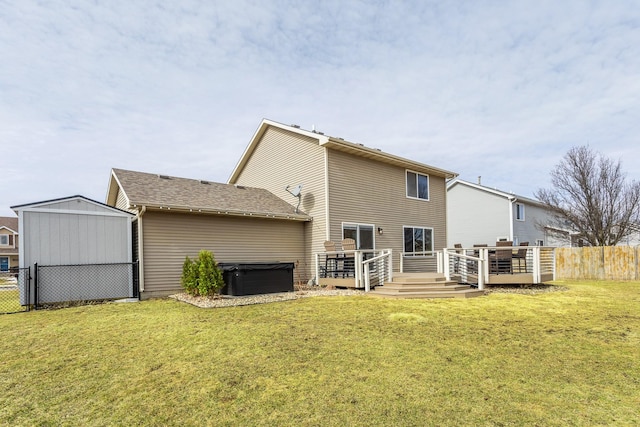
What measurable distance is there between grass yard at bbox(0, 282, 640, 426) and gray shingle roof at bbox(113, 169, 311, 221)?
4032 millimetres

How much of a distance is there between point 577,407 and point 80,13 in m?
12.4

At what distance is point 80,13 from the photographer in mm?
9148

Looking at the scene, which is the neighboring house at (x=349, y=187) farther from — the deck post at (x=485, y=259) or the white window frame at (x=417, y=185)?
the deck post at (x=485, y=259)

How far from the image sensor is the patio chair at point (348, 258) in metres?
11.4

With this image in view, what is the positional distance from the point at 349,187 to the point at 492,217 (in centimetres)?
1580

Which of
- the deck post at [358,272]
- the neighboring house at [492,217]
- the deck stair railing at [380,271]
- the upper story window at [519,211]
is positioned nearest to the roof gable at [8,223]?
the deck post at [358,272]

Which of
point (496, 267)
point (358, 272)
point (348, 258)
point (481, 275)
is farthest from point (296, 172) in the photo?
point (496, 267)

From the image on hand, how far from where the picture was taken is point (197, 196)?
1178 centimetres

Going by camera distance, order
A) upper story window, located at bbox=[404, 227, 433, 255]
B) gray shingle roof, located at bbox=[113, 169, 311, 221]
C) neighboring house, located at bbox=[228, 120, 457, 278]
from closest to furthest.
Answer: gray shingle roof, located at bbox=[113, 169, 311, 221] < neighboring house, located at bbox=[228, 120, 457, 278] < upper story window, located at bbox=[404, 227, 433, 255]

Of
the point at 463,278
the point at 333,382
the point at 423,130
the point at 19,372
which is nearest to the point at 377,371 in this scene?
the point at 333,382

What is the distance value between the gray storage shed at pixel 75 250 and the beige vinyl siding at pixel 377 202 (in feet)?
21.8

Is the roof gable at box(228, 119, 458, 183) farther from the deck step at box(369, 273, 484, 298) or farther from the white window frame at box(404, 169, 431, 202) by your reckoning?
the deck step at box(369, 273, 484, 298)

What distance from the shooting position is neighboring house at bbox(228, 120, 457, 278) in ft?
42.2

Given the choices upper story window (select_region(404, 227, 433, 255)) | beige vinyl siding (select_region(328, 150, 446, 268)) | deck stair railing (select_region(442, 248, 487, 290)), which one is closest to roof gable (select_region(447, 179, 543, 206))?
beige vinyl siding (select_region(328, 150, 446, 268))
